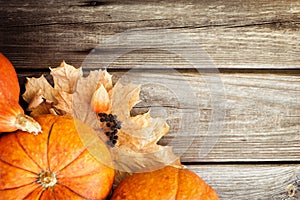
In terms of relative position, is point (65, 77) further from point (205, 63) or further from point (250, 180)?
point (250, 180)

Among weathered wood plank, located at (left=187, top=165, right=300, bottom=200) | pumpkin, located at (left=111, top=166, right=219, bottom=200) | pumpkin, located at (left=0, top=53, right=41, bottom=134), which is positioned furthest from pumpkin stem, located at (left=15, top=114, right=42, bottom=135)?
weathered wood plank, located at (left=187, top=165, right=300, bottom=200)

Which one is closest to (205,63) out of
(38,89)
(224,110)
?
(224,110)

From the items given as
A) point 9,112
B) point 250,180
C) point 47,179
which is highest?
point 250,180

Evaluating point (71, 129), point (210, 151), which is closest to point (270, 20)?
point (210, 151)

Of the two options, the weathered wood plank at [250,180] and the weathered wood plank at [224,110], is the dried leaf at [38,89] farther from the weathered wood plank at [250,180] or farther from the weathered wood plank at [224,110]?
the weathered wood plank at [250,180]

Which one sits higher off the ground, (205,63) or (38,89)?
(205,63)

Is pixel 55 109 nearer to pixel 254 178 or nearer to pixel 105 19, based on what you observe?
pixel 105 19
